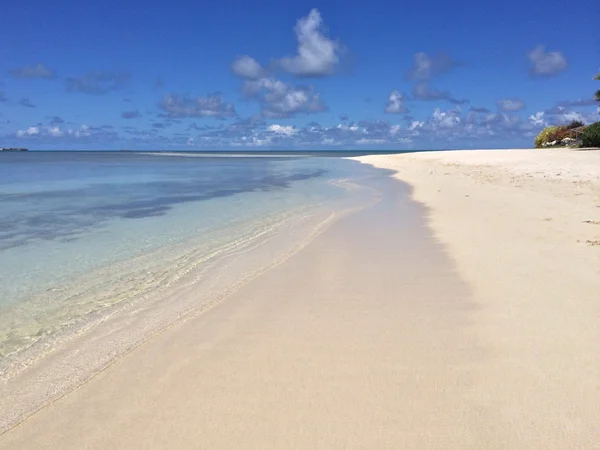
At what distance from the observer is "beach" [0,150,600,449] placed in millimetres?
2949

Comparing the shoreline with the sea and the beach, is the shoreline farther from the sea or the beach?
the sea

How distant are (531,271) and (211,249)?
552 cm

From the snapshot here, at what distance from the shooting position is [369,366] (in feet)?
12.4

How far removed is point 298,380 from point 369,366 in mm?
607

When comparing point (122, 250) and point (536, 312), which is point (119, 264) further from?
point (536, 312)

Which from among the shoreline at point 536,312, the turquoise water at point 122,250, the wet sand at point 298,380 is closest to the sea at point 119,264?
the turquoise water at point 122,250

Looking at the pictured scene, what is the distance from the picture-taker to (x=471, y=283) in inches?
234

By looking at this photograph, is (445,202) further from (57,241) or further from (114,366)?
(114,366)

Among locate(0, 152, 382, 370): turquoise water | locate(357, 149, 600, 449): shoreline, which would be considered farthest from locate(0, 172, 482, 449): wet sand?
locate(0, 152, 382, 370): turquoise water

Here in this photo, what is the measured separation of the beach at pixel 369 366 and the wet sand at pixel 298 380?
0.01 metres

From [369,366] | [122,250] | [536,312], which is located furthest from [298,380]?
[122,250]

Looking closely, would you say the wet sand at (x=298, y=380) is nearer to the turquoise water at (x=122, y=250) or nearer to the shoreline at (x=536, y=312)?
the shoreline at (x=536, y=312)

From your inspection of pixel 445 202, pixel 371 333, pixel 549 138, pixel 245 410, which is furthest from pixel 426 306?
pixel 549 138

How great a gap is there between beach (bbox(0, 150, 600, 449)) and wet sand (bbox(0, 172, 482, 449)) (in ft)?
0.04
